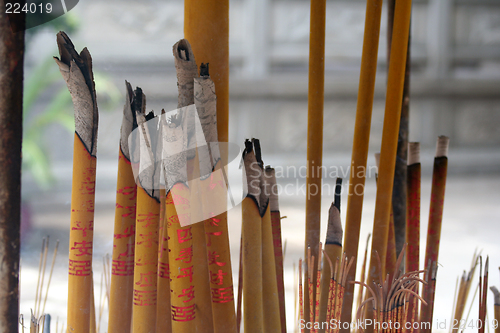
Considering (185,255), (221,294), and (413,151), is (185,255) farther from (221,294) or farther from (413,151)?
(413,151)

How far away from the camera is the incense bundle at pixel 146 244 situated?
34 centimetres

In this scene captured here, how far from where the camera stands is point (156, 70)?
1.82ft

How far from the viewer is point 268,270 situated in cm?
38

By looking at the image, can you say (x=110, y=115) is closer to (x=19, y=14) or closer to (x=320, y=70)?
(x=19, y=14)

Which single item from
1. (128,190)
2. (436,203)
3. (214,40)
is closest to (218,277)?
(128,190)

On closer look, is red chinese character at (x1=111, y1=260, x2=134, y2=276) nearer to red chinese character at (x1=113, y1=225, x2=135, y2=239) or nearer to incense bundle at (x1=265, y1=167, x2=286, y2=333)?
red chinese character at (x1=113, y1=225, x2=135, y2=239)

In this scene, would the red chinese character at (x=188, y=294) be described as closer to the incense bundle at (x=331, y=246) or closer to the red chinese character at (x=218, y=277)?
the red chinese character at (x=218, y=277)

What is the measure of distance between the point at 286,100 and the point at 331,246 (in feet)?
0.91

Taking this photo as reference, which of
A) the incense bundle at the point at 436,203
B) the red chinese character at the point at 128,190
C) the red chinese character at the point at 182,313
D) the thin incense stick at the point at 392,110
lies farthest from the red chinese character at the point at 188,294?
the incense bundle at the point at 436,203

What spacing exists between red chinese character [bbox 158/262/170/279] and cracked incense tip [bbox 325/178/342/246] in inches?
7.2

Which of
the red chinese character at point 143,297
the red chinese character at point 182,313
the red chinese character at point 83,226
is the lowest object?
the red chinese character at point 182,313

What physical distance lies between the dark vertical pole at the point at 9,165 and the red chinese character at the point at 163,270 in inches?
6.0

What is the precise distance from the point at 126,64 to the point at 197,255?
358mm

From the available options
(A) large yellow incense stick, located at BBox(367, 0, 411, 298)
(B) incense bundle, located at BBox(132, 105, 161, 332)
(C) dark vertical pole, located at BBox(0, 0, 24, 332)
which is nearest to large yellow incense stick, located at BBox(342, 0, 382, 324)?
(A) large yellow incense stick, located at BBox(367, 0, 411, 298)
